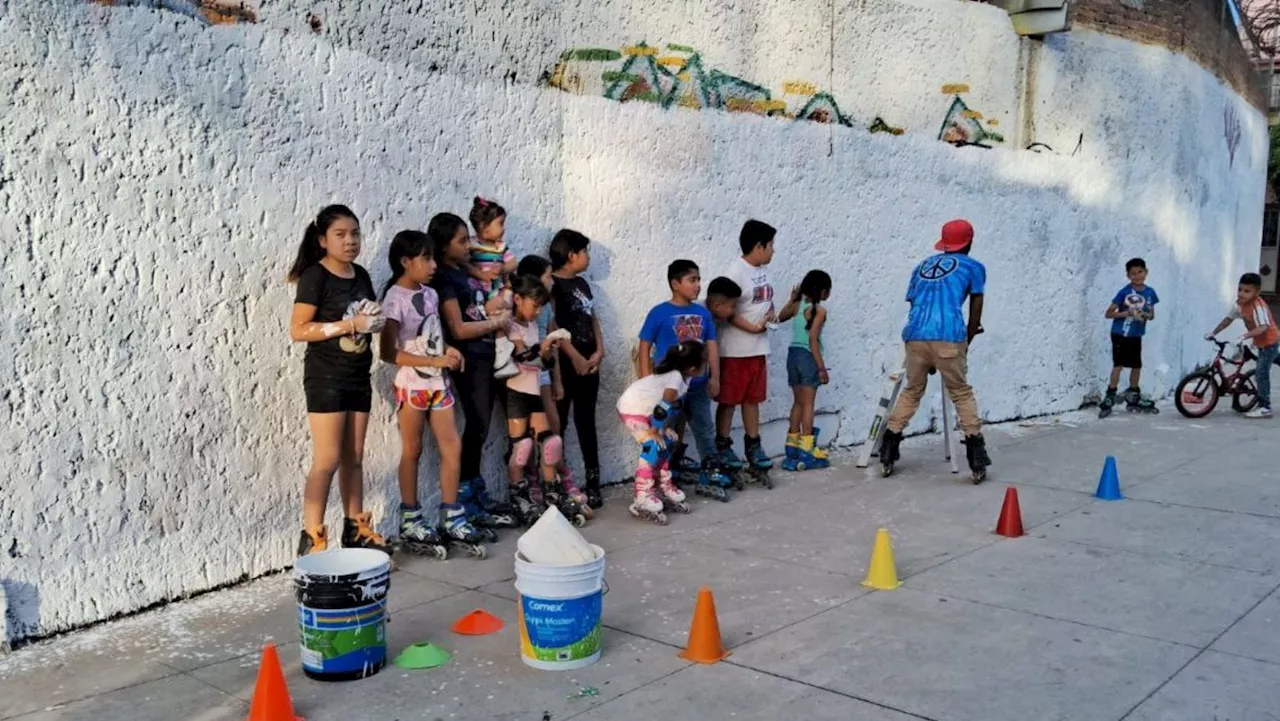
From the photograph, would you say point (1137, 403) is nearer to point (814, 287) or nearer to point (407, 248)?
point (814, 287)

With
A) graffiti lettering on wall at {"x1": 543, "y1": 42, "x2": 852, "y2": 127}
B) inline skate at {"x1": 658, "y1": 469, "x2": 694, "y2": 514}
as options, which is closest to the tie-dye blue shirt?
graffiti lettering on wall at {"x1": 543, "y1": 42, "x2": 852, "y2": 127}

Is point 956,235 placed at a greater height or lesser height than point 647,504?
greater

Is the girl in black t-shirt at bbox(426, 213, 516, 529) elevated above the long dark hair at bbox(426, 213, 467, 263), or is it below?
below

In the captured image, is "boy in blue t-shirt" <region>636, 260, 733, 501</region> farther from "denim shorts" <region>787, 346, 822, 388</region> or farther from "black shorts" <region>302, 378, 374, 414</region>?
"black shorts" <region>302, 378, 374, 414</region>

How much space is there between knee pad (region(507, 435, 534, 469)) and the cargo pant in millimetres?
2987

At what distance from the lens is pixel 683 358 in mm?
6688

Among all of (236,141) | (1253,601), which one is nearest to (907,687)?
(1253,601)

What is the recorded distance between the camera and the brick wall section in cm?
1150

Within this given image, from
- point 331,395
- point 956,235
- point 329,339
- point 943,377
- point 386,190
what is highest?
point 386,190

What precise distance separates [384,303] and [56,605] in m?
2.02

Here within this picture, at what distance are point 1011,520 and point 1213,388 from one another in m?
6.25

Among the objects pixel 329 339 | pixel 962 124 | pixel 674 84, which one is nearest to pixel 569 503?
pixel 329 339

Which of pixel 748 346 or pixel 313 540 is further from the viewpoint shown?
pixel 748 346

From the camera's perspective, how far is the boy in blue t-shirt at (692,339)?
709 centimetres
